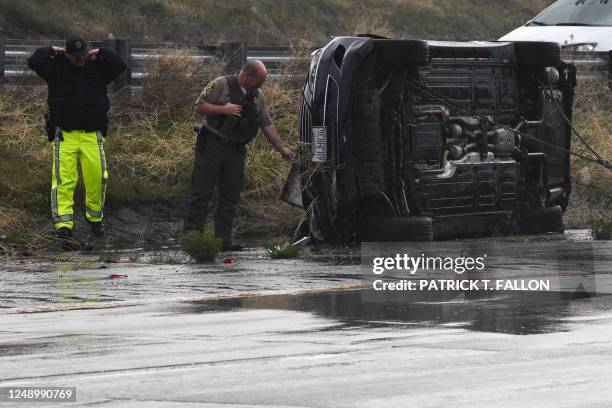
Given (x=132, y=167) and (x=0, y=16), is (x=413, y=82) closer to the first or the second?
(x=132, y=167)

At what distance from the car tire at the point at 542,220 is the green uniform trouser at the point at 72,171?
4.16 m

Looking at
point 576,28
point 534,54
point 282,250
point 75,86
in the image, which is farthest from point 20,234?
point 576,28

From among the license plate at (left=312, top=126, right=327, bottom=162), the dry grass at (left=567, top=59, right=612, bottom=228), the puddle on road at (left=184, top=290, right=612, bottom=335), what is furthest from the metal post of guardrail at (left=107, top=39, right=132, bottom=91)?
the puddle on road at (left=184, top=290, right=612, bottom=335)

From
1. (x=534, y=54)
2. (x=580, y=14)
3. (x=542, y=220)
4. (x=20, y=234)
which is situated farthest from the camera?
(x=580, y=14)

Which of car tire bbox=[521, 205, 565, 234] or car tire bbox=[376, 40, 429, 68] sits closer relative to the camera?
car tire bbox=[376, 40, 429, 68]

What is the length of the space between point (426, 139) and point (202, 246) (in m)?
2.84

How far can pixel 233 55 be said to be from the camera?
21297mm

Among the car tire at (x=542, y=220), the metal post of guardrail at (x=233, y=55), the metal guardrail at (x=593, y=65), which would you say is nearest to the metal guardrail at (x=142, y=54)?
the metal post of guardrail at (x=233, y=55)

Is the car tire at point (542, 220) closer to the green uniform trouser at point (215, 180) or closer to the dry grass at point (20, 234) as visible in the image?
the green uniform trouser at point (215, 180)

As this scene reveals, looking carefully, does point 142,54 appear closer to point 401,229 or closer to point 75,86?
point 75,86

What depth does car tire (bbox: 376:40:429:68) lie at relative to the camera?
48.4 ft

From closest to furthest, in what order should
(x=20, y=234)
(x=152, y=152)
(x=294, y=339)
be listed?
(x=294, y=339)
(x=20, y=234)
(x=152, y=152)

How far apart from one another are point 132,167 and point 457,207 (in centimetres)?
400

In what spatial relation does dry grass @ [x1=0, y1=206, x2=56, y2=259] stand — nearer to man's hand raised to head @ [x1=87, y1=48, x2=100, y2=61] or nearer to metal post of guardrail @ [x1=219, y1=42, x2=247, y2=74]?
man's hand raised to head @ [x1=87, y1=48, x2=100, y2=61]
